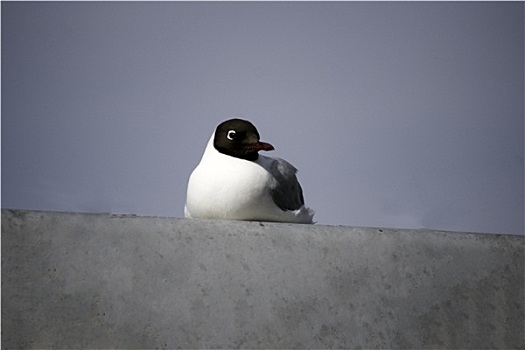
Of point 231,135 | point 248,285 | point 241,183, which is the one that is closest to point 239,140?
point 231,135

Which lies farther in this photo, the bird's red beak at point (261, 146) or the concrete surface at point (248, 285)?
the bird's red beak at point (261, 146)

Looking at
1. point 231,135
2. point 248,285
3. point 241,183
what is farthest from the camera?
point 231,135

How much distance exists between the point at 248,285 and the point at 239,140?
47cm

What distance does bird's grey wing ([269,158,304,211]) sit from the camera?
2.06 meters

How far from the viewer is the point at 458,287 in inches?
78.4

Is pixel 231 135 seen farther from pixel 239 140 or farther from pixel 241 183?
pixel 241 183

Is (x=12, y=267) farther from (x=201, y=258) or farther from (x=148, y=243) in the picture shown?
(x=201, y=258)

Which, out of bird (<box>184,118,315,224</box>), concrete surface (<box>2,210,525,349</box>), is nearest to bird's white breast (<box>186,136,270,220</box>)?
bird (<box>184,118,315,224</box>)

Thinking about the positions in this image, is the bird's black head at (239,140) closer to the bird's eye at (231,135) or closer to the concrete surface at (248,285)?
the bird's eye at (231,135)

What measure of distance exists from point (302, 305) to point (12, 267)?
717 mm

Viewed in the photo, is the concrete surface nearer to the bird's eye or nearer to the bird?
the bird

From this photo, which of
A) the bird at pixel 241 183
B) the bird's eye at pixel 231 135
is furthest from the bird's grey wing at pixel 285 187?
the bird's eye at pixel 231 135

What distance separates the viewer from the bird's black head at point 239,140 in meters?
2.07

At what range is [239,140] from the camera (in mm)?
2076
